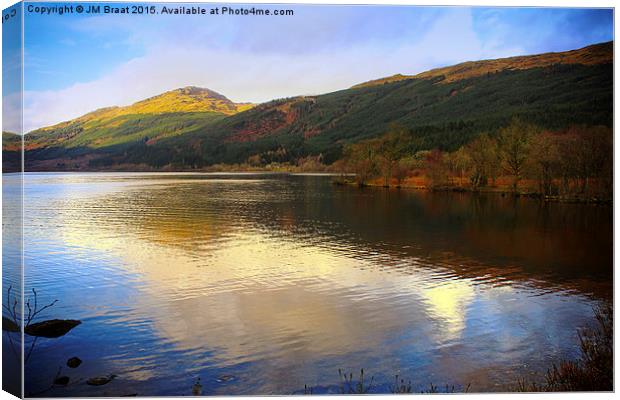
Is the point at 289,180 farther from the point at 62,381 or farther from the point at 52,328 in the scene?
the point at 62,381

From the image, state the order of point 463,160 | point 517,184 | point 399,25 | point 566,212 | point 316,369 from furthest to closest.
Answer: point 517,184 → point 463,160 → point 566,212 → point 399,25 → point 316,369

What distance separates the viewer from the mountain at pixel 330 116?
760cm

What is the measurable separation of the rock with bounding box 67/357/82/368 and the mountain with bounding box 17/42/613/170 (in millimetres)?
2375

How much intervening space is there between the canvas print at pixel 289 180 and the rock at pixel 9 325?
2 cm

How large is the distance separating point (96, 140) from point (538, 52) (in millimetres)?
6389

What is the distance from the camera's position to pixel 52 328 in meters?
6.88

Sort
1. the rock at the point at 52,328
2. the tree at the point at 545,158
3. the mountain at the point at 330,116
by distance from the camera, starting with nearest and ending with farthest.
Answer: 1. the rock at the point at 52,328
2. the mountain at the point at 330,116
3. the tree at the point at 545,158

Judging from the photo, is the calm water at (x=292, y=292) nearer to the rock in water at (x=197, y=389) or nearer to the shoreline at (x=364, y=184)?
the rock in water at (x=197, y=389)

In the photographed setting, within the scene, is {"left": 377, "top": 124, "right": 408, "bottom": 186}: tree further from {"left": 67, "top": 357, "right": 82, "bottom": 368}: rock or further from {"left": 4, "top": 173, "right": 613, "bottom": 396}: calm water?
{"left": 67, "top": 357, "right": 82, "bottom": 368}: rock

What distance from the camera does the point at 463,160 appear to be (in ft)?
47.3

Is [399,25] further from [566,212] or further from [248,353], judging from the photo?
[566,212]

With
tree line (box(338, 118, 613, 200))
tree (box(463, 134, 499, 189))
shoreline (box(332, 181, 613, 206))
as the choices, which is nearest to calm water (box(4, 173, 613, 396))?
shoreline (box(332, 181, 613, 206))

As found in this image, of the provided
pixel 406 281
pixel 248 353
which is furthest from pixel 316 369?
pixel 406 281

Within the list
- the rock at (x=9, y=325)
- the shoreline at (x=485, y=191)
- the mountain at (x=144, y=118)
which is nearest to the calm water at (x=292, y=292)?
the shoreline at (x=485, y=191)
